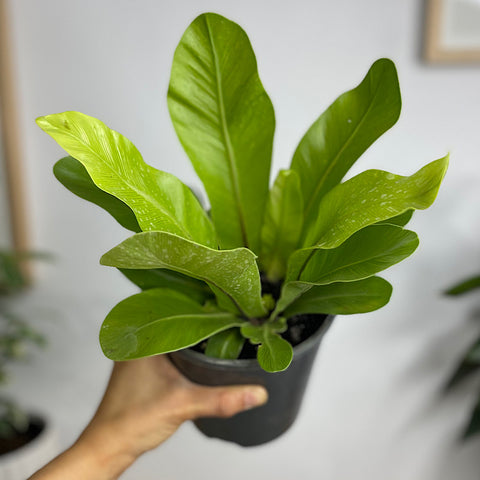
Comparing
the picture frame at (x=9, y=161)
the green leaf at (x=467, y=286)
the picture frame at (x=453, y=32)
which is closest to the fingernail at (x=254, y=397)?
the green leaf at (x=467, y=286)

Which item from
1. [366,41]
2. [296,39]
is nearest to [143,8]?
[296,39]

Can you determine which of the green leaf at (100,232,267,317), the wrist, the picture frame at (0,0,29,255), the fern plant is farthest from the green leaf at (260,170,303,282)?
the picture frame at (0,0,29,255)

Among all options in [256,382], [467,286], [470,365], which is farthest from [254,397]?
[470,365]

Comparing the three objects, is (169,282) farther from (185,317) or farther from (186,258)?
(186,258)

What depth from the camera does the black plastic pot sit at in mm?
505

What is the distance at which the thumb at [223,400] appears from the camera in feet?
1.76

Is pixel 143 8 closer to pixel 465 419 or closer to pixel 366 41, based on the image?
pixel 366 41

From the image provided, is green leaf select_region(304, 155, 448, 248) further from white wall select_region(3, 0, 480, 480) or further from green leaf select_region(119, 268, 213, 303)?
white wall select_region(3, 0, 480, 480)

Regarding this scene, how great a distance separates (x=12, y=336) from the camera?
52.7 inches

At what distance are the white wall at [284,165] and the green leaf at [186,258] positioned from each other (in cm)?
87

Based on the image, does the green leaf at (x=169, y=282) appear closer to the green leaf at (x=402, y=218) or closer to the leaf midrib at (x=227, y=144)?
the leaf midrib at (x=227, y=144)

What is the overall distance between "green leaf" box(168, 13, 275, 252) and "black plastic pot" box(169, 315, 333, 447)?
115 millimetres

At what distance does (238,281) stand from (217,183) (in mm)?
127

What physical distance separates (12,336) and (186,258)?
1.15 m
